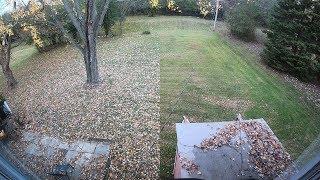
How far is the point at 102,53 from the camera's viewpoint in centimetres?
2059

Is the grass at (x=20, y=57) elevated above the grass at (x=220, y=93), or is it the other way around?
the grass at (x=220, y=93)

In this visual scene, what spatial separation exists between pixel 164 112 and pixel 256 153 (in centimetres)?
622

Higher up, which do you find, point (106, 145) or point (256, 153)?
point (256, 153)

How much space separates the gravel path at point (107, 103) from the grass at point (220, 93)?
0.58 meters

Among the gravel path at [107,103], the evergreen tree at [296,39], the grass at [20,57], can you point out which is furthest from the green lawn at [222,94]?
the grass at [20,57]

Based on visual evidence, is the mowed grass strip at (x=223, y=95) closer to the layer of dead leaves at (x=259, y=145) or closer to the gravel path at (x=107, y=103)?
the gravel path at (x=107, y=103)

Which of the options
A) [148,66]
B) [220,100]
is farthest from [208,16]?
[220,100]

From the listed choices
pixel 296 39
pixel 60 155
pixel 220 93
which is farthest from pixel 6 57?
pixel 296 39

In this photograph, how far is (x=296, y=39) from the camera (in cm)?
1803

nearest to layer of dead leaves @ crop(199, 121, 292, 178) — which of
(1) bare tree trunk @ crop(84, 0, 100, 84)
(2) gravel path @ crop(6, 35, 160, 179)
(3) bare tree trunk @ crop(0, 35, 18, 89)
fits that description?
(2) gravel path @ crop(6, 35, 160, 179)

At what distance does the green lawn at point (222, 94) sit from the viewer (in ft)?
41.4

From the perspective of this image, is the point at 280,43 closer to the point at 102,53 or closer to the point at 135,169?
the point at 102,53

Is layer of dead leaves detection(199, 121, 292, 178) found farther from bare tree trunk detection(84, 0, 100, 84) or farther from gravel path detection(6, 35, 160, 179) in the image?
bare tree trunk detection(84, 0, 100, 84)

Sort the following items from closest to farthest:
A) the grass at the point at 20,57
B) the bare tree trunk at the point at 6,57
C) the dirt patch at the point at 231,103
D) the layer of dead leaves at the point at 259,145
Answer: the layer of dead leaves at the point at 259,145 < the dirt patch at the point at 231,103 < the bare tree trunk at the point at 6,57 < the grass at the point at 20,57
